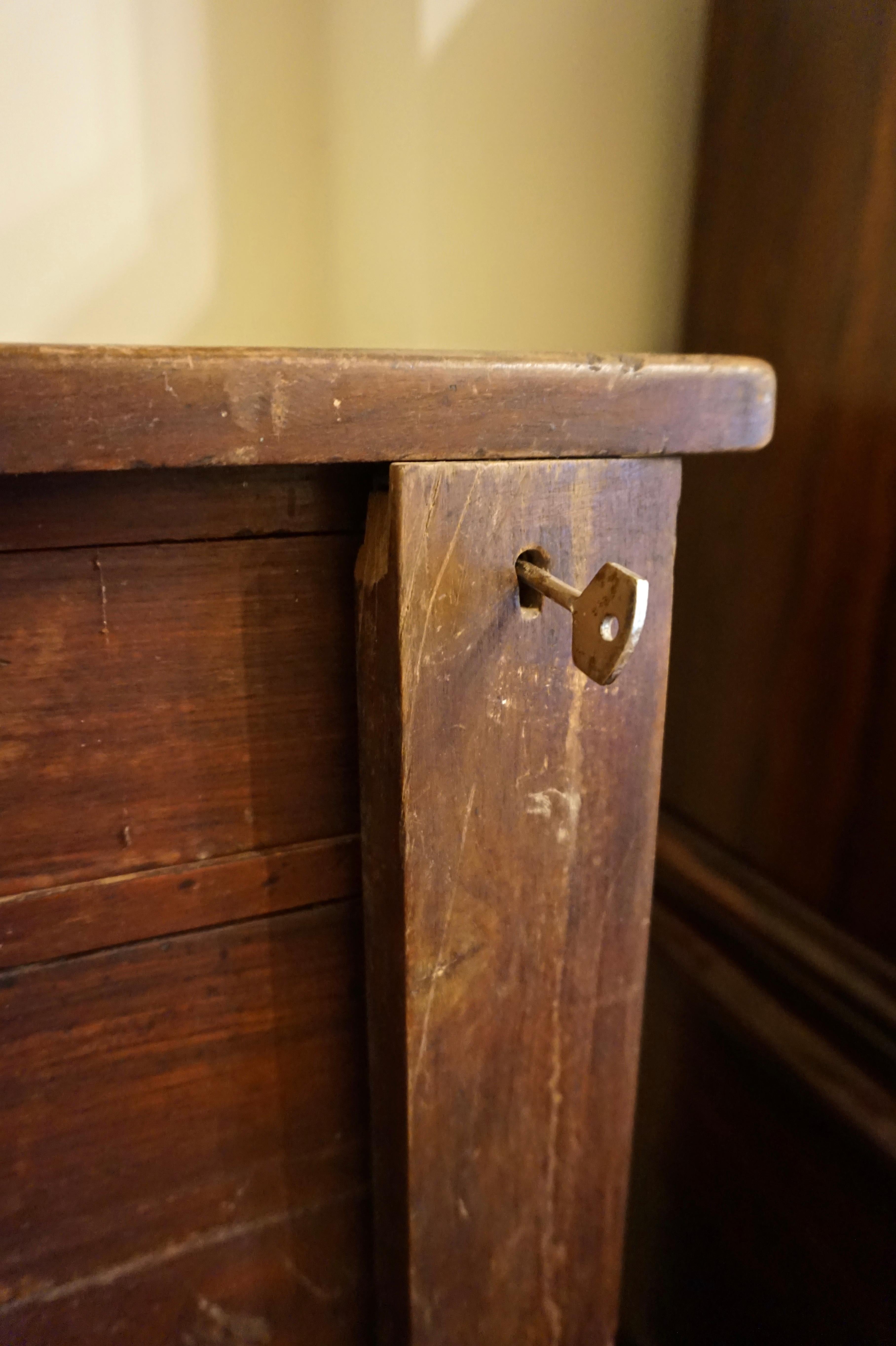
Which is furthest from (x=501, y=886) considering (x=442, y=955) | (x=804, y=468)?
(x=804, y=468)

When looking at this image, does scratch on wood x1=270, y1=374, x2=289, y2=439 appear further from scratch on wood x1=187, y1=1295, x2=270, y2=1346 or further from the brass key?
scratch on wood x1=187, y1=1295, x2=270, y2=1346

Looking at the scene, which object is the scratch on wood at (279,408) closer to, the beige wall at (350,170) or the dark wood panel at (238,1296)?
the beige wall at (350,170)

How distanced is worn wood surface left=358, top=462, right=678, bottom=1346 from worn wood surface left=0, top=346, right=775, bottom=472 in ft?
0.05

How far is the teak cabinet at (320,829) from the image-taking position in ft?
1.04

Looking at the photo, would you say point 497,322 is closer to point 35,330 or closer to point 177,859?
point 35,330

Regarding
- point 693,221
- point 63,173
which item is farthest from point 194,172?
point 693,221

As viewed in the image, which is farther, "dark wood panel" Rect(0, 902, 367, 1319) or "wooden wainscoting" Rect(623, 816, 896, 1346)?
"wooden wainscoting" Rect(623, 816, 896, 1346)

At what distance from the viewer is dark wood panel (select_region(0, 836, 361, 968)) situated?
0.35 metres

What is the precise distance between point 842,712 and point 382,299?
418 mm

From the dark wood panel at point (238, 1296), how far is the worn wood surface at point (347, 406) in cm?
39

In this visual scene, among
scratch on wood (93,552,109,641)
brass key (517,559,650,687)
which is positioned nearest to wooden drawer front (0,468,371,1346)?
scratch on wood (93,552,109,641)

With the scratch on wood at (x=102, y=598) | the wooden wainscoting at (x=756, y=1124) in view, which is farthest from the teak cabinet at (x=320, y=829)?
the wooden wainscoting at (x=756, y=1124)

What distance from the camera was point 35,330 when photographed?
19.1 inches

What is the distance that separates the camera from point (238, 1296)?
0.43 meters
